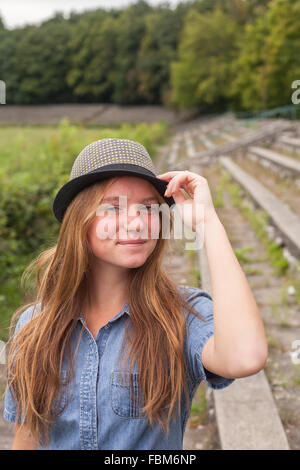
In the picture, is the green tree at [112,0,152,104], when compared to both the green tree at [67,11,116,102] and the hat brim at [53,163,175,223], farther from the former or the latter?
the hat brim at [53,163,175,223]

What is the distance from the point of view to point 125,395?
1.20 m

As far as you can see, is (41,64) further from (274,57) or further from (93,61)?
(274,57)

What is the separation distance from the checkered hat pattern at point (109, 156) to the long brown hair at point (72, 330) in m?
0.05

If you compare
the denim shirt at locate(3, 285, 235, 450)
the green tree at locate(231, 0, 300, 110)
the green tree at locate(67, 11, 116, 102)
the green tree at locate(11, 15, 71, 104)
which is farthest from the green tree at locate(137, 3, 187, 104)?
the denim shirt at locate(3, 285, 235, 450)

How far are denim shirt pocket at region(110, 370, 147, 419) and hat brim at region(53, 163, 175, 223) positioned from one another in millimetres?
471

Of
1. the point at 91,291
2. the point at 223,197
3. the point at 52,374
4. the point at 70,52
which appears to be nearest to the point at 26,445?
the point at 52,374

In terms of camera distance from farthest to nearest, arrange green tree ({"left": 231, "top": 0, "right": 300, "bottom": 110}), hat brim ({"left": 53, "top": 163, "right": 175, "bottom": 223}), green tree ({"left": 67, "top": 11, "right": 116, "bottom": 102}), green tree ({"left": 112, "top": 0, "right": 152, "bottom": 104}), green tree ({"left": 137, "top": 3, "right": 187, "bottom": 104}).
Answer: green tree ({"left": 67, "top": 11, "right": 116, "bottom": 102}) → green tree ({"left": 112, "top": 0, "right": 152, "bottom": 104}) → green tree ({"left": 137, "top": 3, "right": 187, "bottom": 104}) → green tree ({"left": 231, "top": 0, "right": 300, "bottom": 110}) → hat brim ({"left": 53, "top": 163, "right": 175, "bottom": 223})

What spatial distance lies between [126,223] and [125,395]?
447mm

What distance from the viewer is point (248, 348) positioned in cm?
99

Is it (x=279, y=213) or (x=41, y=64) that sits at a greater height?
(x=279, y=213)

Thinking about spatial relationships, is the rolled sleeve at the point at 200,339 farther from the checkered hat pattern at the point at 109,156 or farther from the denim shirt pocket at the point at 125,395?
the checkered hat pattern at the point at 109,156

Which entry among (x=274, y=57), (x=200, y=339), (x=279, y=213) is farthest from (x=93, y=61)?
(x=200, y=339)

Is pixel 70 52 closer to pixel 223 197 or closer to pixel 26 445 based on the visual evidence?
pixel 223 197

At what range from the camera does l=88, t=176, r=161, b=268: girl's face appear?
1168 mm
